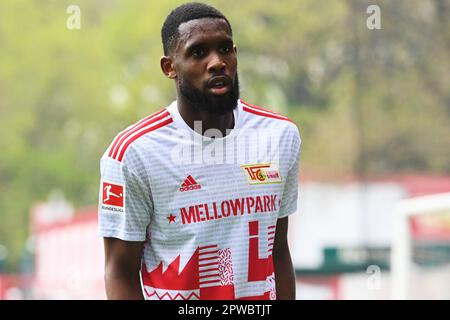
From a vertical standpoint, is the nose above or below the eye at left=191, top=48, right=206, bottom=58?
below

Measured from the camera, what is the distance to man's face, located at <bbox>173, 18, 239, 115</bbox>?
430 cm

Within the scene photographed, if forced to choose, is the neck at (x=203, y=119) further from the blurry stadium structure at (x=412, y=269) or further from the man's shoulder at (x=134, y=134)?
the blurry stadium structure at (x=412, y=269)

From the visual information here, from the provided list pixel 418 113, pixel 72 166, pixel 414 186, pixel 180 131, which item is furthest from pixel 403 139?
pixel 180 131

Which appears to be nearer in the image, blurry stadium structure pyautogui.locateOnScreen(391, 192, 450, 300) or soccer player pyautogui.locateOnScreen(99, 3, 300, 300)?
soccer player pyautogui.locateOnScreen(99, 3, 300, 300)

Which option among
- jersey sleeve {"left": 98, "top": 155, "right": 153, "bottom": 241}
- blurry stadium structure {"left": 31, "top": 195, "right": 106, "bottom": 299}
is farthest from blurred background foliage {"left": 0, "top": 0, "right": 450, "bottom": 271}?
jersey sleeve {"left": 98, "top": 155, "right": 153, "bottom": 241}

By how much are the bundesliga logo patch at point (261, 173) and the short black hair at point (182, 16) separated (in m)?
0.52

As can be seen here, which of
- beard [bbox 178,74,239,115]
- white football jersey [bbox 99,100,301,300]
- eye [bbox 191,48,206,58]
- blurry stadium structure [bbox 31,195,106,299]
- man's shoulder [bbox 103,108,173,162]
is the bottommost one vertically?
blurry stadium structure [bbox 31,195,106,299]

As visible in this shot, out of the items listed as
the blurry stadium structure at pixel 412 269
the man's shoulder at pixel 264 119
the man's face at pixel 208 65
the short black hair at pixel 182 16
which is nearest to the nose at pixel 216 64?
the man's face at pixel 208 65

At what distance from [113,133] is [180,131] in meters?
27.4

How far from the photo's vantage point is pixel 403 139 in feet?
99.1

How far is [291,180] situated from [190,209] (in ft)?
1.55

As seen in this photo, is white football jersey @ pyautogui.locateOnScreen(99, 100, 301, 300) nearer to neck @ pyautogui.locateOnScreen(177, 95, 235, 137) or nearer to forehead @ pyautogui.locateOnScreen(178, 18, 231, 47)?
neck @ pyautogui.locateOnScreen(177, 95, 235, 137)

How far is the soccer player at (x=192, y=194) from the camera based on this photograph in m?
4.33
